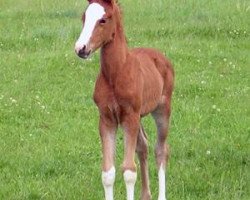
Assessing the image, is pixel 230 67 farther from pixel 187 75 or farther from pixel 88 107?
pixel 88 107

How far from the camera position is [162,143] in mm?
6895

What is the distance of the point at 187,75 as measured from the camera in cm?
1159

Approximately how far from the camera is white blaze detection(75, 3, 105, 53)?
5691mm

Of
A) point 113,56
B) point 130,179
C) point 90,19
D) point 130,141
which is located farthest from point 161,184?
point 90,19

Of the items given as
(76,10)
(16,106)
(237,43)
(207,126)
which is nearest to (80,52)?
(207,126)

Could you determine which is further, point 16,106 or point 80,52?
point 16,106

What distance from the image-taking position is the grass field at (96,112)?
7.58 m

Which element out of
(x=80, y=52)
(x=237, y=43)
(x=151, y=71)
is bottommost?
(x=237, y=43)

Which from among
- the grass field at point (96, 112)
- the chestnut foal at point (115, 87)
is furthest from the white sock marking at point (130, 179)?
the grass field at point (96, 112)

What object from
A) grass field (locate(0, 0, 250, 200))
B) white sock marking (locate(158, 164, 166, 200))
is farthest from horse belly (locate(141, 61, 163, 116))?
grass field (locate(0, 0, 250, 200))

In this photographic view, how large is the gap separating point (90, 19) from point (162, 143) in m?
1.57

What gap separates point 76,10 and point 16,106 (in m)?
6.77

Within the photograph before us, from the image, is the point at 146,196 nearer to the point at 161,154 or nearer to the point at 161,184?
the point at 161,184

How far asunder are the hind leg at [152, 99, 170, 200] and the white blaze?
133 centimetres
